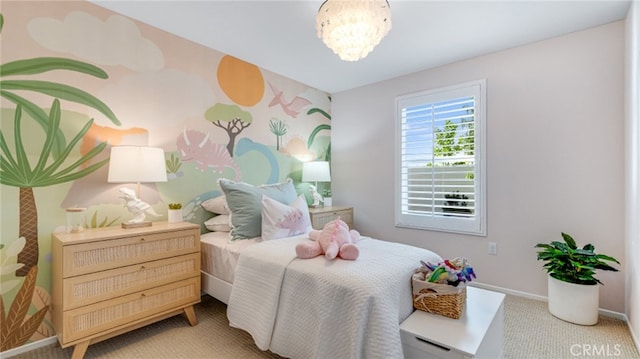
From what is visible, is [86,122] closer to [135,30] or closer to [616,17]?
[135,30]

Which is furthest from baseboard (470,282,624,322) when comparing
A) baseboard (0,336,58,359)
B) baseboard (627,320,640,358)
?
baseboard (0,336,58,359)

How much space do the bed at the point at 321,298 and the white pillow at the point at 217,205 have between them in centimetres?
64

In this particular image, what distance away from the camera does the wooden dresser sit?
1647 millimetres

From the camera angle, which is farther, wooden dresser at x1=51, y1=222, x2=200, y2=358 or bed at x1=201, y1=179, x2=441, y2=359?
wooden dresser at x1=51, y1=222, x2=200, y2=358

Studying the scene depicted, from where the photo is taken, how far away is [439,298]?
5.07 feet

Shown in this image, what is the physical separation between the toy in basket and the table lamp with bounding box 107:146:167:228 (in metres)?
1.96

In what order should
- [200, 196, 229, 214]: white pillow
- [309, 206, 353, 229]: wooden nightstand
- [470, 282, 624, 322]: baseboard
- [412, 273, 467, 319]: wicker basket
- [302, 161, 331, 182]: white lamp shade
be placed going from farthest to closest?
[302, 161, 331, 182]: white lamp shade, [309, 206, 353, 229]: wooden nightstand, [200, 196, 229, 214]: white pillow, [470, 282, 624, 322]: baseboard, [412, 273, 467, 319]: wicker basket

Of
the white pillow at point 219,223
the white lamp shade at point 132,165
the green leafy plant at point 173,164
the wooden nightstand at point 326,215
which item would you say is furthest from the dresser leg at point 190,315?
the wooden nightstand at point 326,215

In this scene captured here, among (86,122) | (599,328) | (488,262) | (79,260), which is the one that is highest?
(86,122)

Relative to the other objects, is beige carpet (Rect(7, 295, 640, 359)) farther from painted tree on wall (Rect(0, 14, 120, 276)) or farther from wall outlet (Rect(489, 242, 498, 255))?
painted tree on wall (Rect(0, 14, 120, 276))

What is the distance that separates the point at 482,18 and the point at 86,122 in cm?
318

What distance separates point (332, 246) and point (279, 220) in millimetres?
676

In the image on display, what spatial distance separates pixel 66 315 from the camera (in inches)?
63.6

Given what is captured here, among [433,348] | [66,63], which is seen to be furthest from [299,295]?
[66,63]
